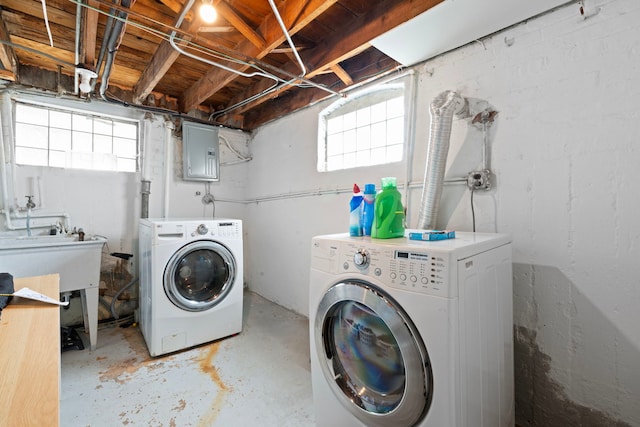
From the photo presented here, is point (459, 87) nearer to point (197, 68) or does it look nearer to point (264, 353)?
point (197, 68)

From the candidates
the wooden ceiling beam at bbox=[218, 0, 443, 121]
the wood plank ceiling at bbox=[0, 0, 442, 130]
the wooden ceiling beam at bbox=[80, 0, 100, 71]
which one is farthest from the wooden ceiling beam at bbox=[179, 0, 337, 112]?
the wooden ceiling beam at bbox=[80, 0, 100, 71]

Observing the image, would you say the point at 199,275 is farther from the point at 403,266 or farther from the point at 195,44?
the point at 403,266

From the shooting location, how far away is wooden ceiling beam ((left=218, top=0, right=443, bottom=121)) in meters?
1.44

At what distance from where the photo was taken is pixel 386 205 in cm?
121

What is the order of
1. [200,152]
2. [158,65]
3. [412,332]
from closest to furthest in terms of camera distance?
[412,332], [158,65], [200,152]

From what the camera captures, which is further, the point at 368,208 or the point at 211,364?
the point at 211,364

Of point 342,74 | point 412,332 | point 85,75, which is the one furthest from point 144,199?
point 412,332

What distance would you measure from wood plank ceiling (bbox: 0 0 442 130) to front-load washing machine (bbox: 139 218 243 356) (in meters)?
1.24

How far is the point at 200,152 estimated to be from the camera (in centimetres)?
322

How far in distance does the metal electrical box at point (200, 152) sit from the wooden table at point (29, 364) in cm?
214

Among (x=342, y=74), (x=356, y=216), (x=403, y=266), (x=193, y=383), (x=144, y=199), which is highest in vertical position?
(x=342, y=74)

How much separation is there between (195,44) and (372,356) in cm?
196

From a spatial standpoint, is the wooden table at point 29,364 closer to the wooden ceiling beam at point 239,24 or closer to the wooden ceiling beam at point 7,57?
the wooden ceiling beam at point 239,24

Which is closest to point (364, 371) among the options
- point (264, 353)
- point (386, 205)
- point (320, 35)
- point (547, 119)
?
point (386, 205)
